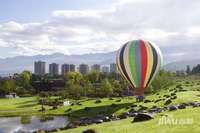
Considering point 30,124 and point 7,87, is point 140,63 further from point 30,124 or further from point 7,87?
point 7,87

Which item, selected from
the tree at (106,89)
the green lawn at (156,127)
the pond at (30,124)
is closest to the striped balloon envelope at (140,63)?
the pond at (30,124)

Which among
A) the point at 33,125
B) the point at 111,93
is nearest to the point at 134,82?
the point at 33,125

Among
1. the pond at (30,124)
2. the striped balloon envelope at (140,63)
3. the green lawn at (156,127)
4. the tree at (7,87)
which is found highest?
the striped balloon envelope at (140,63)

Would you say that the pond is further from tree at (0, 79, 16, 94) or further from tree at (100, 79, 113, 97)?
tree at (0, 79, 16, 94)

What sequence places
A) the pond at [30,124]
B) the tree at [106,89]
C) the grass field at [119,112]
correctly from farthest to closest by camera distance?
1. the tree at [106,89]
2. the pond at [30,124]
3. the grass field at [119,112]

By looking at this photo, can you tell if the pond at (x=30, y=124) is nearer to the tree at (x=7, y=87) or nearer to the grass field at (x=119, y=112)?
the grass field at (x=119, y=112)

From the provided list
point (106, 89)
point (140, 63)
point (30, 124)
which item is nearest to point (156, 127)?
point (140, 63)
